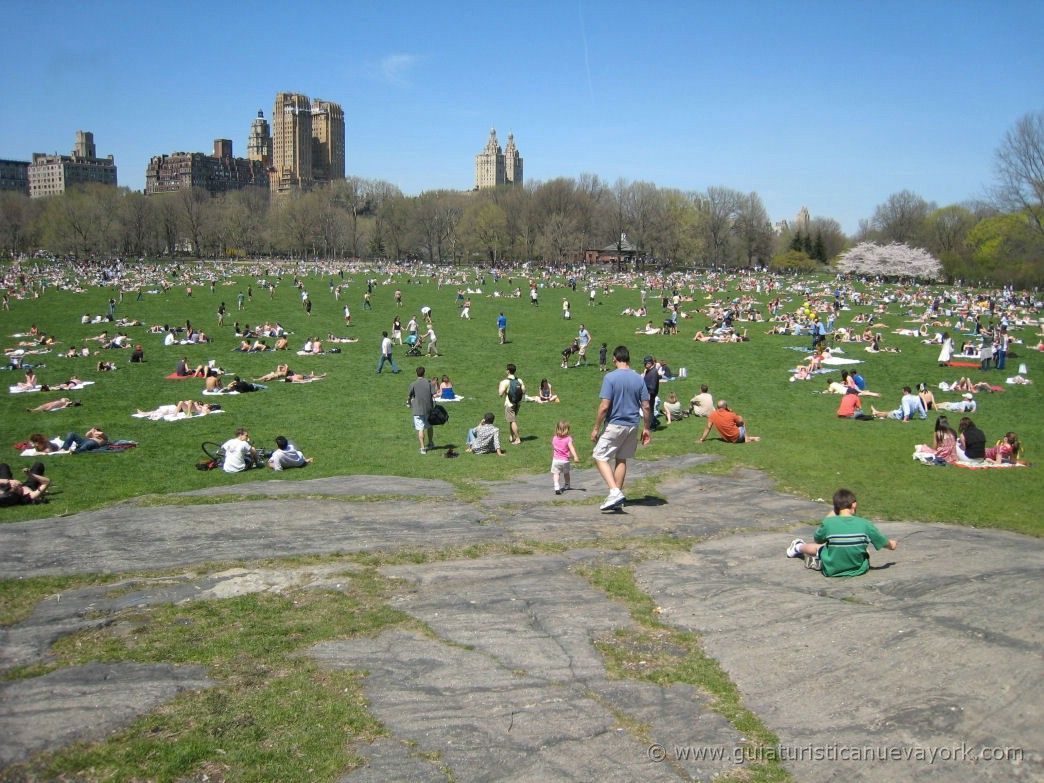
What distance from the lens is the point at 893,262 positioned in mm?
93312

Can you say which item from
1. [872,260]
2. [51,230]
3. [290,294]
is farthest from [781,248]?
[51,230]

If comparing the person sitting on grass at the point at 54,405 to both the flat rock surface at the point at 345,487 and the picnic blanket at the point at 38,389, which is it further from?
the flat rock surface at the point at 345,487

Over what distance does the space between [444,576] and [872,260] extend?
99.2m

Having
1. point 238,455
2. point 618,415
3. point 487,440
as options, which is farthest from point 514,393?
point 618,415

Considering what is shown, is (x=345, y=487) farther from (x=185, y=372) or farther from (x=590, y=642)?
(x=185, y=372)

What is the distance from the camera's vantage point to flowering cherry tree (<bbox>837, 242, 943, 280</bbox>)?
9100 cm

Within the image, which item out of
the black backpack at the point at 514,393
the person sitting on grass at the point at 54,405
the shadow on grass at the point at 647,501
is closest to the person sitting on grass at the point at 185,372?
the person sitting on grass at the point at 54,405

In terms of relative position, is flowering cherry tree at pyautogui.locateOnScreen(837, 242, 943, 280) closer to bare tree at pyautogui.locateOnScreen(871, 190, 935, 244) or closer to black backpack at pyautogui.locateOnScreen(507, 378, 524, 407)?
bare tree at pyautogui.locateOnScreen(871, 190, 935, 244)

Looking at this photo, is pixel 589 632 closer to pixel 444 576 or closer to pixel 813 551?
pixel 444 576

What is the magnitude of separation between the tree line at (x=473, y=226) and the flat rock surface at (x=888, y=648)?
10321 centimetres

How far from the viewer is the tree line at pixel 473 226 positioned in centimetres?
11106

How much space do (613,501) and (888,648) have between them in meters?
4.62

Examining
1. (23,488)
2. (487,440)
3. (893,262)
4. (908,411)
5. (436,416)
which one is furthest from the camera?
(893,262)

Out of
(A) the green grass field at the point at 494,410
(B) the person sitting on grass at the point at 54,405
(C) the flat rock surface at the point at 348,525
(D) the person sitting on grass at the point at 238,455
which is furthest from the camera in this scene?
(B) the person sitting on grass at the point at 54,405
